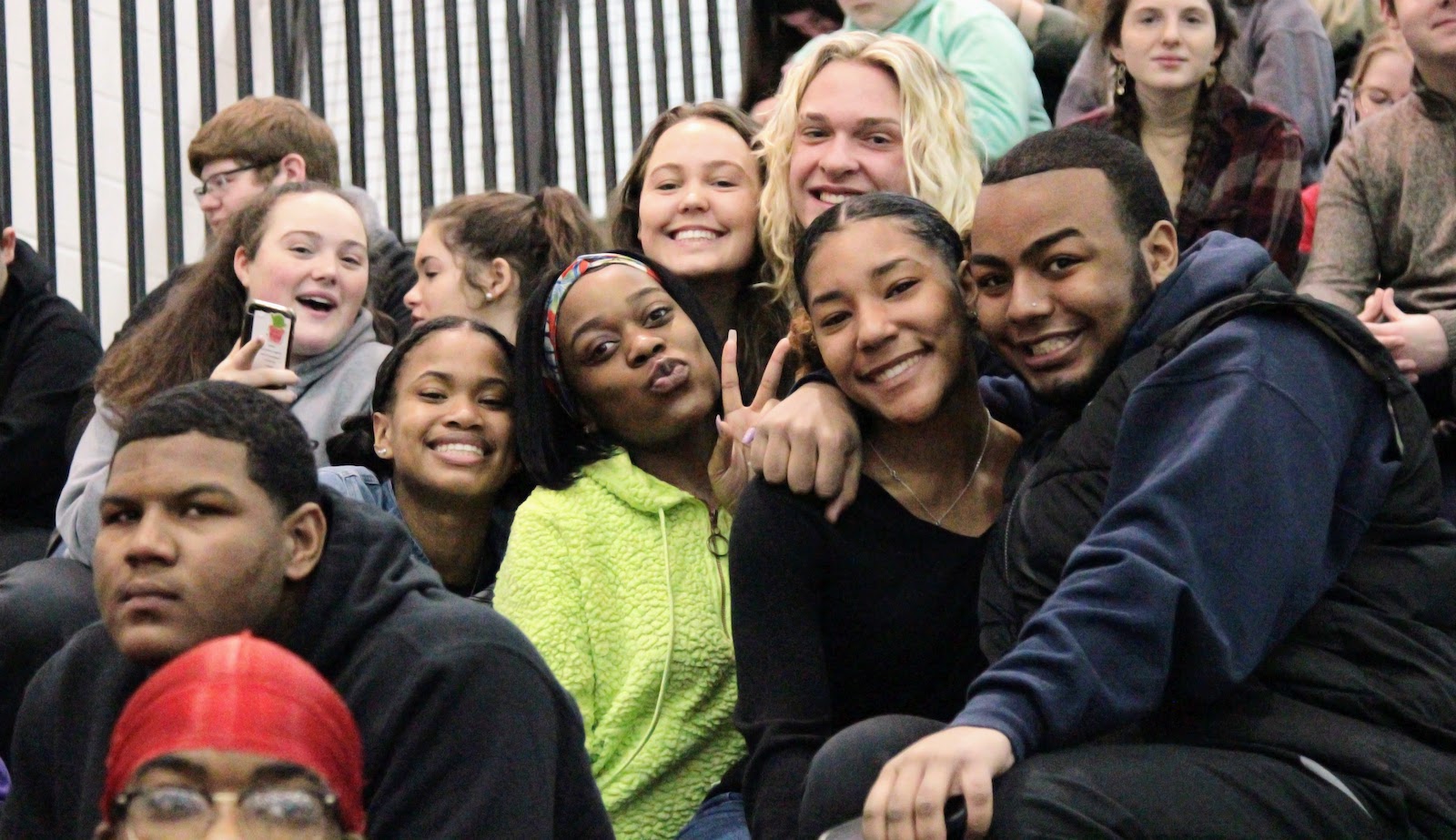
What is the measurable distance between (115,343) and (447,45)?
1.52 metres

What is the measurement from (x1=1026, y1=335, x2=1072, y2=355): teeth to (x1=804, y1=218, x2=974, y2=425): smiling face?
0.55 feet

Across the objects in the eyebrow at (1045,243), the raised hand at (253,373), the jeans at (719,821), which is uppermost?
the eyebrow at (1045,243)

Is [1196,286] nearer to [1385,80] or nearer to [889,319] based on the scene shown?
[889,319]

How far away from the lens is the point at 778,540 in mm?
2762

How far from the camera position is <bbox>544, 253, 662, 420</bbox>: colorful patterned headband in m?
3.32

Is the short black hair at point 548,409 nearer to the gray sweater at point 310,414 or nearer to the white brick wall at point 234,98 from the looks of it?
the gray sweater at point 310,414

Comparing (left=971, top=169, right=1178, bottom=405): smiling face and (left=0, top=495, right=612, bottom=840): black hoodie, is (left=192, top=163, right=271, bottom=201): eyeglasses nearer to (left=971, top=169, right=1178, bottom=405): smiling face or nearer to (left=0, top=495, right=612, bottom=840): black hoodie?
(left=0, top=495, right=612, bottom=840): black hoodie

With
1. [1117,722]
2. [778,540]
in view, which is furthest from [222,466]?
[1117,722]

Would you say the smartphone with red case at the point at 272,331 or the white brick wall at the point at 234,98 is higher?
the white brick wall at the point at 234,98

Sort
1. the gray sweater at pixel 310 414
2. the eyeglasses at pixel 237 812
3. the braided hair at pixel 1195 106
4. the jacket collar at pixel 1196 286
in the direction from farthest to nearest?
the braided hair at pixel 1195 106 < the gray sweater at pixel 310 414 < the jacket collar at pixel 1196 286 < the eyeglasses at pixel 237 812

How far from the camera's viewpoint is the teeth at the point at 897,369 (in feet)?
9.32

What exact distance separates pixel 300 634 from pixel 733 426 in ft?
2.88

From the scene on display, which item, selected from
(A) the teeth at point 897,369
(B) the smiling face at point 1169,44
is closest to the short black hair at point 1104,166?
(A) the teeth at point 897,369

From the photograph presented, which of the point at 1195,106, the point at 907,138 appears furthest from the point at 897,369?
the point at 1195,106
